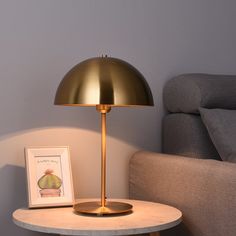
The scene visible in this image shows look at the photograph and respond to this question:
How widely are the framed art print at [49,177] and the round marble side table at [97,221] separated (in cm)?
5

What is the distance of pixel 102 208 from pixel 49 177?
28 cm

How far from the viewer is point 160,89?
7.43 feet

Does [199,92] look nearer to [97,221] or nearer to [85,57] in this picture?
[85,57]

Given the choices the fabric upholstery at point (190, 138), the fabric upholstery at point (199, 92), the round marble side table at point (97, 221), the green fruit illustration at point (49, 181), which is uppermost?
the fabric upholstery at point (199, 92)

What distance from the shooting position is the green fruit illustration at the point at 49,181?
1.85 metres

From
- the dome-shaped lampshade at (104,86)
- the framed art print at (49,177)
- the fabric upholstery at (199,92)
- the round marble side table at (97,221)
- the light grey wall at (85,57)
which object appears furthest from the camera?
the fabric upholstery at (199,92)

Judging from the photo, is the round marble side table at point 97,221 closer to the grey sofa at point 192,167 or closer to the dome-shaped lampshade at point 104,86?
the grey sofa at point 192,167

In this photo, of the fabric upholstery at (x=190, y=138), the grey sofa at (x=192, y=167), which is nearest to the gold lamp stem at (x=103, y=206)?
the grey sofa at (x=192, y=167)

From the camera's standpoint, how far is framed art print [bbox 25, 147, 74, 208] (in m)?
1.83

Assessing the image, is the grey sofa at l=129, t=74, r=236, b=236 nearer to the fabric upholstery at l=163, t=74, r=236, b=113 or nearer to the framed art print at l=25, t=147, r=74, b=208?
the fabric upholstery at l=163, t=74, r=236, b=113

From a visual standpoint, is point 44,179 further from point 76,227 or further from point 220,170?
point 220,170

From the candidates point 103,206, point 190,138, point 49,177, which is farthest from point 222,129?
point 49,177

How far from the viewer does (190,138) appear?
2.09 meters

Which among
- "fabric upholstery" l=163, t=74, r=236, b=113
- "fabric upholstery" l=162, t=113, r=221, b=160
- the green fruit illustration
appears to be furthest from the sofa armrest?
the green fruit illustration
